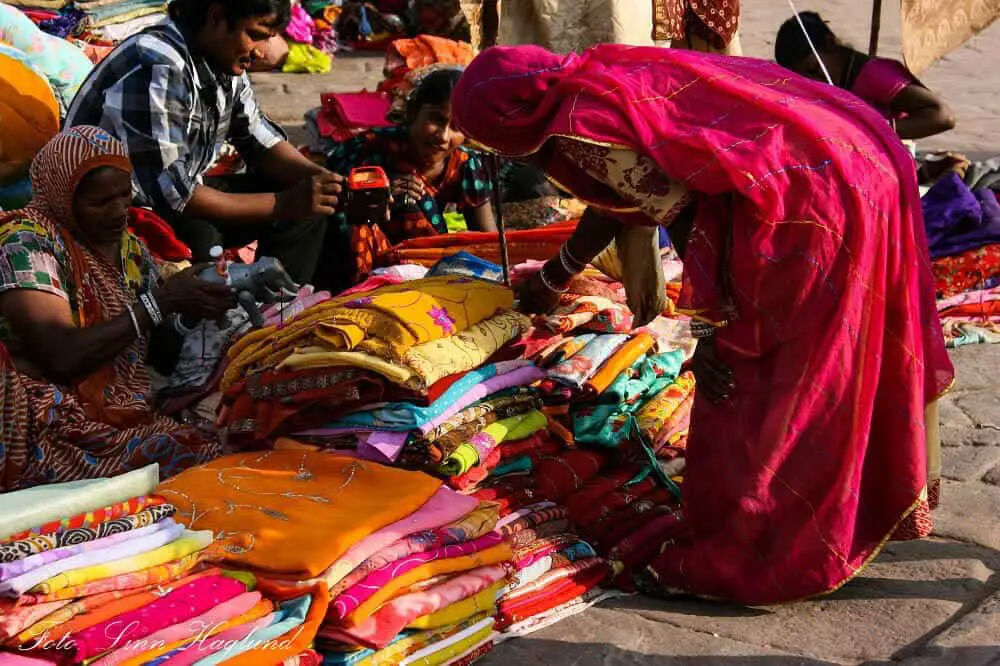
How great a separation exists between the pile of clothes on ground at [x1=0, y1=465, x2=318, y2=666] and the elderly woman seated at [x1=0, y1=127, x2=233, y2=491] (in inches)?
33.8

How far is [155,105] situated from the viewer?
4496 mm

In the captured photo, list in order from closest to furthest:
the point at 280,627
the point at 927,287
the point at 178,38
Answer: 1. the point at 280,627
2. the point at 927,287
3. the point at 178,38

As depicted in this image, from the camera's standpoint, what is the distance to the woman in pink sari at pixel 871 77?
5832 mm

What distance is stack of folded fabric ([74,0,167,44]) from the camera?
8.55 meters

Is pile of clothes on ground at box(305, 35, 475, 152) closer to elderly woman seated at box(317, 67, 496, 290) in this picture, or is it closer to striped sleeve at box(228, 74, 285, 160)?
striped sleeve at box(228, 74, 285, 160)

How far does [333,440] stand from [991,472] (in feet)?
7.17

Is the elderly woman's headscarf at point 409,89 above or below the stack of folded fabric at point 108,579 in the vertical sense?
above

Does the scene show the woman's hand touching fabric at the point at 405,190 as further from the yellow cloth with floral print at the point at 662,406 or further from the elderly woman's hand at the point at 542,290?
the yellow cloth with floral print at the point at 662,406

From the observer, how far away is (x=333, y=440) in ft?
11.7

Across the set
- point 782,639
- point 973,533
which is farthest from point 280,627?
point 973,533

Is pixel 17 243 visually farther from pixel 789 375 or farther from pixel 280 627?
pixel 789 375

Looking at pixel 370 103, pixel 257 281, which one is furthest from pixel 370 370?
pixel 370 103

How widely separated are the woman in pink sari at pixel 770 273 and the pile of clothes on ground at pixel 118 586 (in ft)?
4.20

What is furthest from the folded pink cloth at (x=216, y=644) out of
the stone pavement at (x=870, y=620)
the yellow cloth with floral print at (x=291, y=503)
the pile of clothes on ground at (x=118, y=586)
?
the stone pavement at (x=870, y=620)
